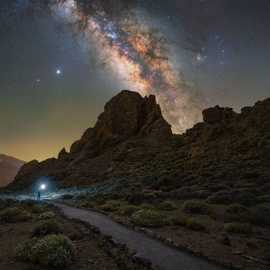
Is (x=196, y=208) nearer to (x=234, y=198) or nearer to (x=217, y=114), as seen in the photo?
(x=234, y=198)

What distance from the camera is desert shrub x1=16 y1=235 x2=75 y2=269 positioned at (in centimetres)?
773

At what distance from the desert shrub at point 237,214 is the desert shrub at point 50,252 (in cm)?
995

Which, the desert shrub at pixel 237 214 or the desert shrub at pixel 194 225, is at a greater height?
the desert shrub at pixel 237 214

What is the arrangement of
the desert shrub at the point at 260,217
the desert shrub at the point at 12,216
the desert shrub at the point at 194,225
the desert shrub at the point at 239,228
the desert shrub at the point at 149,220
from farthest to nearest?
the desert shrub at the point at 12,216
the desert shrub at the point at 260,217
the desert shrub at the point at 149,220
the desert shrub at the point at 194,225
the desert shrub at the point at 239,228

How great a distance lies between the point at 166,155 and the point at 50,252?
5181 cm

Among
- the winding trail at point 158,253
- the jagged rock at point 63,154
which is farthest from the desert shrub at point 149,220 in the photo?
the jagged rock at point 63,154

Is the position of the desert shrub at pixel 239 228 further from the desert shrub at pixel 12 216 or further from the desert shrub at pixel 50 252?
the desert shrub at pixel 12 216

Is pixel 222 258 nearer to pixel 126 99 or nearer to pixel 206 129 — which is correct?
pixel 206 129

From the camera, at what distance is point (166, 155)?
58875mm

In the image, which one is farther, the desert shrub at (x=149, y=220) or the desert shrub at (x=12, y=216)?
the desert shrub at (x=12, y=216)

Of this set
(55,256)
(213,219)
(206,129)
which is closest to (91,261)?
(55,256)

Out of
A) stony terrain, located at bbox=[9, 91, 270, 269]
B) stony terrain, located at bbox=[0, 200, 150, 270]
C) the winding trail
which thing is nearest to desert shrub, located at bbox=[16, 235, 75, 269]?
stony terrain, located at bbox=[0, 200, 150, 270]

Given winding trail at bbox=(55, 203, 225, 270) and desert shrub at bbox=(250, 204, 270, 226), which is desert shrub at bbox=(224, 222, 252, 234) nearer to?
desert shrub at bbox=(250, 204, 270, 226)

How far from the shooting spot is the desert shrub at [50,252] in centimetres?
773
